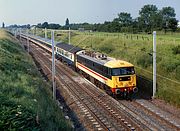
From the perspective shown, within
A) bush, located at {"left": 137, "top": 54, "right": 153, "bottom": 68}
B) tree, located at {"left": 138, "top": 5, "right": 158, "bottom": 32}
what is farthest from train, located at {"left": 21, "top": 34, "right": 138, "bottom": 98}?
tree, located at {"left": 138, "top": 5, "right": 158, "bottom": 32}

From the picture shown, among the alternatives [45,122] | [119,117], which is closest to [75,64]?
[119,117]

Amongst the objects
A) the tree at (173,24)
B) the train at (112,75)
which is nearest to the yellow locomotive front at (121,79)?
the train at (112,75)

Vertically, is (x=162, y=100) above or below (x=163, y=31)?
below

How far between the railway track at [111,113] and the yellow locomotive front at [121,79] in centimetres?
96

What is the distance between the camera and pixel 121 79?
26750mm

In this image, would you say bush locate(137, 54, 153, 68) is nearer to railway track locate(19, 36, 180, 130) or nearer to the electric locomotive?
the electric locomotive

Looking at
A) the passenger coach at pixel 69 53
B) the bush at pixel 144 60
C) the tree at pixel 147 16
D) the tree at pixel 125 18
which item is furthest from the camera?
the tree at pixel 125 18

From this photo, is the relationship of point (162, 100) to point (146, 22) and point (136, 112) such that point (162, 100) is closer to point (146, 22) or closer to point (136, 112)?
point (136, 112)

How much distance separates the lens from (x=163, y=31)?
7375 centimetres

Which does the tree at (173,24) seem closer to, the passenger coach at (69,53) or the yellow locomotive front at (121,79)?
the passenger coach at (69,53)

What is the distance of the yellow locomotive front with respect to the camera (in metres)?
26.6

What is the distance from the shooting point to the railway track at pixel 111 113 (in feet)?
65.5

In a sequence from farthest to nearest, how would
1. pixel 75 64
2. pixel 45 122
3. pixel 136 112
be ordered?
1. pixel 75 64
2. pixel 136 112
3. pixel 45 122

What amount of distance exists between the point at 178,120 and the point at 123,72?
23.8 ft
